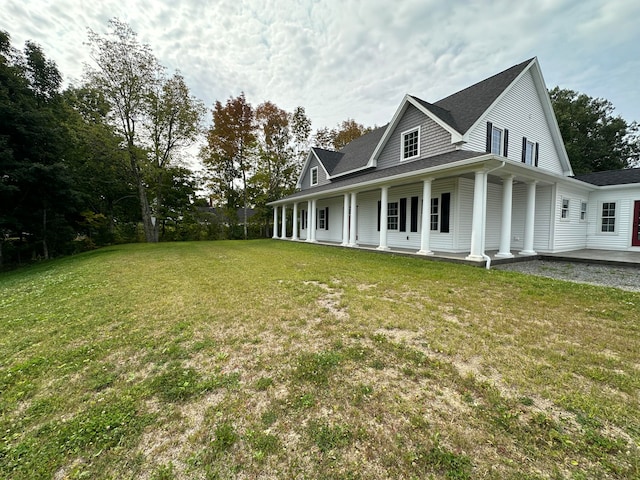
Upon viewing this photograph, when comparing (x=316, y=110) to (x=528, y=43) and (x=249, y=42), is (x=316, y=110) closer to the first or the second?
(x=249, y=42)

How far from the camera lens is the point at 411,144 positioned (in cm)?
1094

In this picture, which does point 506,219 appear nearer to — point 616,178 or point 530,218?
point 530,218

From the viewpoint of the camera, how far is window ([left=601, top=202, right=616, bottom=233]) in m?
10.8

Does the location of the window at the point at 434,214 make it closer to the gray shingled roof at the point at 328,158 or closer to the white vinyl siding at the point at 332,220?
the white vinyl siding at the point at 332,220

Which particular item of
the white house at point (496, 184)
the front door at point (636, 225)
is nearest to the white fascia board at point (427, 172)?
the white house at point (496, 184)

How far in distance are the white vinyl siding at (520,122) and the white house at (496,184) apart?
1.5 inches

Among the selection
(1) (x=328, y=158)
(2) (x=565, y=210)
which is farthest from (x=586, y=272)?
(1) (x=328, y=158)

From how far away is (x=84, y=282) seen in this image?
6.46 m

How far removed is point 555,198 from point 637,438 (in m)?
10.9

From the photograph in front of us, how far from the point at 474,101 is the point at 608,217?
303 inches

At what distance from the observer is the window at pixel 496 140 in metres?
9.85

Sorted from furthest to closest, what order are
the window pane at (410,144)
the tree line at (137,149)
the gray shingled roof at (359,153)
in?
the gray shingled roof at (359,153)
the tree line at (137,149)
the window pane at (410,144)

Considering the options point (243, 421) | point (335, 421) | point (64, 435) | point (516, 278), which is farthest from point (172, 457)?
point (516, 278)

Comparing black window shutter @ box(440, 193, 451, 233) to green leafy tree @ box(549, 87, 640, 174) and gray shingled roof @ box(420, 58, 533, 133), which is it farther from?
green leafy tree @ box(549, 87, 640, 174)
